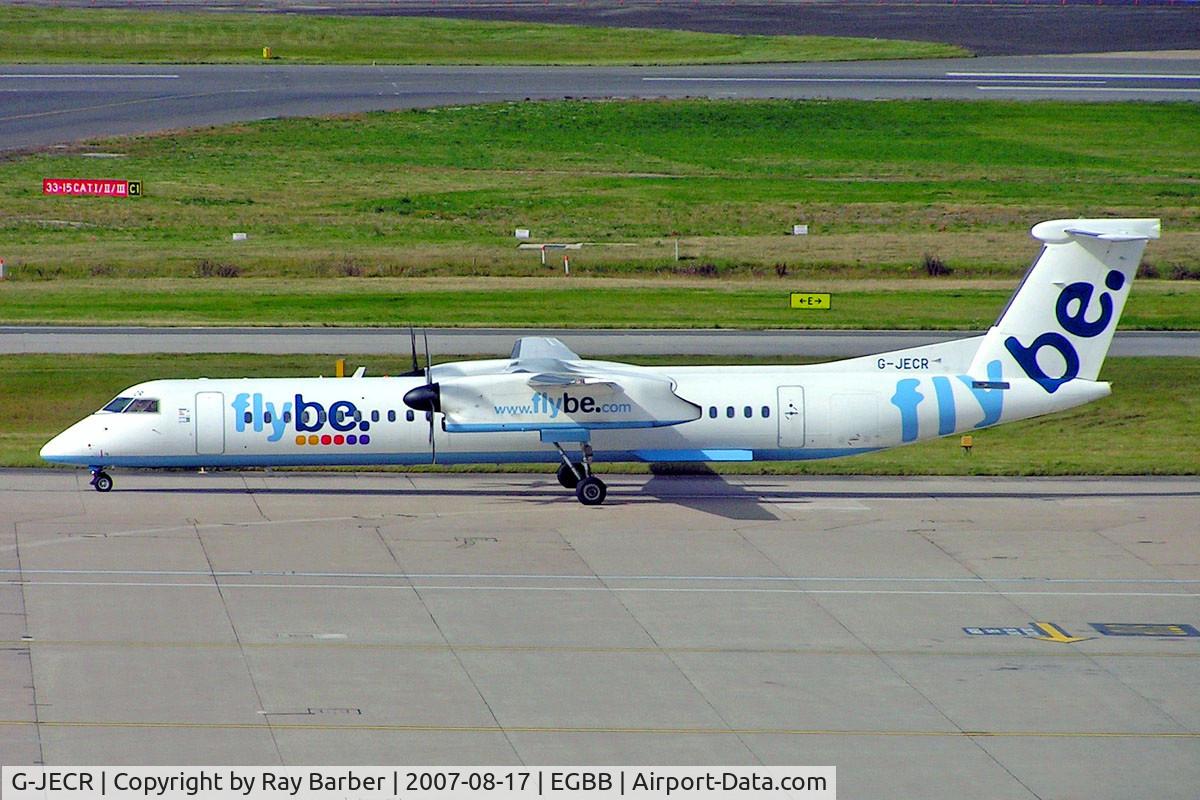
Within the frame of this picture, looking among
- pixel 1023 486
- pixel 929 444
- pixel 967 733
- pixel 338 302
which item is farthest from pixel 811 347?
pixel 967 733

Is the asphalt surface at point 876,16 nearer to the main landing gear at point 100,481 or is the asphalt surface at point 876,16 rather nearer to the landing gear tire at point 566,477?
the landing gear tire at point 566,477

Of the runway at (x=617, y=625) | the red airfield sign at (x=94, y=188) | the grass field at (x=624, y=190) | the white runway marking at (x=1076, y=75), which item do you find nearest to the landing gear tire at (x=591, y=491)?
the runway at (x=617, y=625)

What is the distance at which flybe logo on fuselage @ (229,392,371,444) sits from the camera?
33.6m

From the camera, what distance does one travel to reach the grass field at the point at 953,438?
125 ft

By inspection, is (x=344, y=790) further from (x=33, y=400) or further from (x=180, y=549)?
(x=33, y=400)

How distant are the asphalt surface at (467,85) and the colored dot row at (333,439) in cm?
5128

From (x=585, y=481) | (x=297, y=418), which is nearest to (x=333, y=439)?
(x=297, y=418)

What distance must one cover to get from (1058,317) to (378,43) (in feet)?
246

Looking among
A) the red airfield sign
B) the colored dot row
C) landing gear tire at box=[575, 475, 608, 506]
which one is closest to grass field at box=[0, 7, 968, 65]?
the red airfield sign

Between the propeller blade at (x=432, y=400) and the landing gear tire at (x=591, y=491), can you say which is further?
the landing gear tire at (x=591, y=491)

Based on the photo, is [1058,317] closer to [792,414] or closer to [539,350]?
[792,414]

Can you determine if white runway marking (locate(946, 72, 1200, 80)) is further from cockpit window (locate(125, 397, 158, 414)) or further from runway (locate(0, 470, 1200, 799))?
cockpit window (locate(125, 397, 158, 414))

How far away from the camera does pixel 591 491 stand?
110ft

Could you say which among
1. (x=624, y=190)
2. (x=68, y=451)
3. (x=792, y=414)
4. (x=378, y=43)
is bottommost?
(x=68, y=451)
